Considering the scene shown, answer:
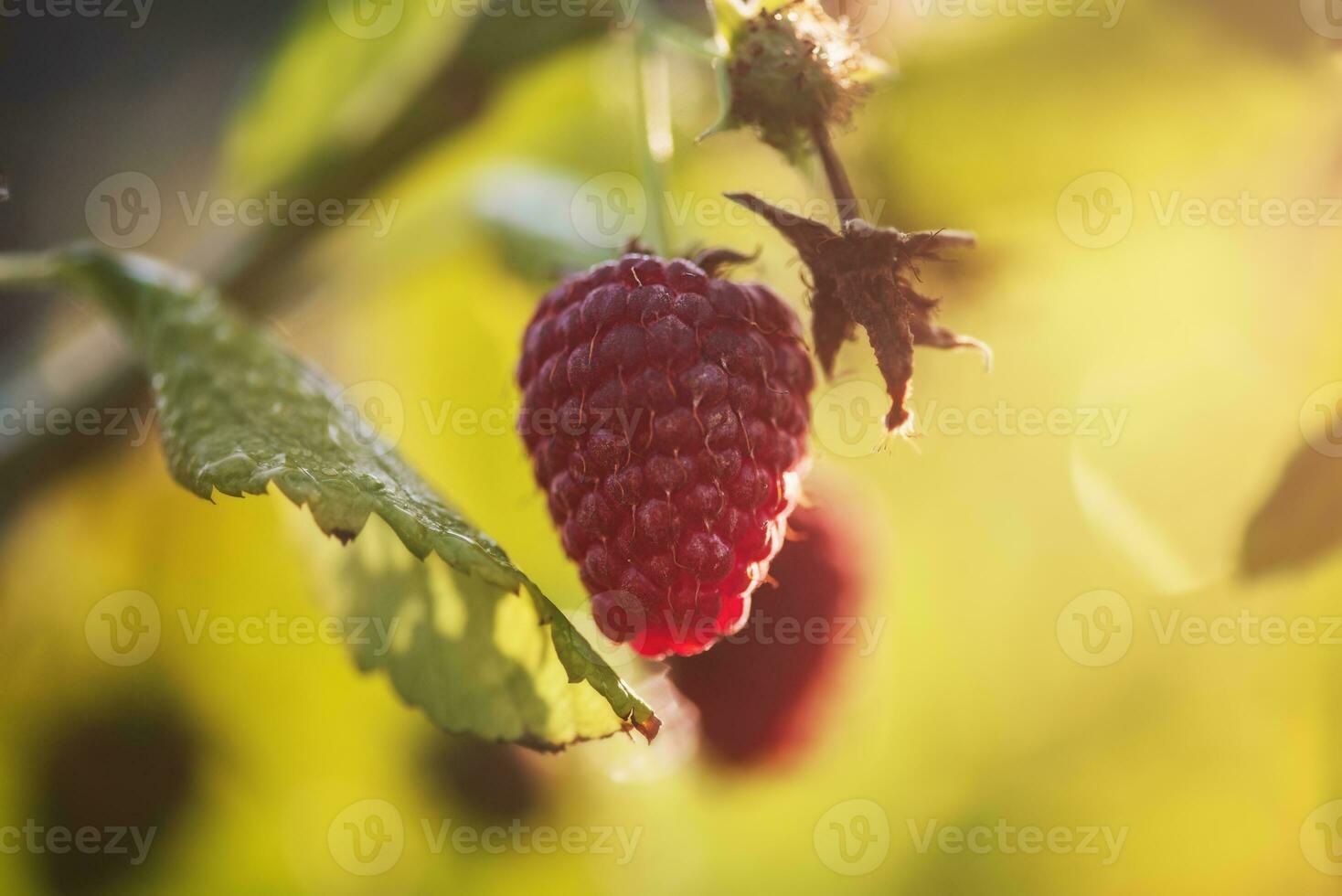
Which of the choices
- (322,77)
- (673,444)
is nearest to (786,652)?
(673,444)

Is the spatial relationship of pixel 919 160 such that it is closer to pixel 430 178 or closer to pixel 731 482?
pixel 430 178

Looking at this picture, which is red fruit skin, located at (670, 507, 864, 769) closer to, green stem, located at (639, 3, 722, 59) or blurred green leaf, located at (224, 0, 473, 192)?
green stem, located at (639, 3, 722, 59)

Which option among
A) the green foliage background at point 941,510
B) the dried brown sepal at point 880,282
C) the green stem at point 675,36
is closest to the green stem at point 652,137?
the green stem at point 675,36

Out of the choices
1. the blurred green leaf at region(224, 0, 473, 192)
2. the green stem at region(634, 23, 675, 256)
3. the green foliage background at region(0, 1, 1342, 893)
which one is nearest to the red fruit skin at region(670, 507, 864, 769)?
the green foliage background at region(0, 1, 1342, 893)

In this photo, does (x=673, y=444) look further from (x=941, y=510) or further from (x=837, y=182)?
(x=941, y=510)

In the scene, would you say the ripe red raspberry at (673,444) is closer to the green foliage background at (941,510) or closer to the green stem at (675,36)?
the green stem at (675,36)
